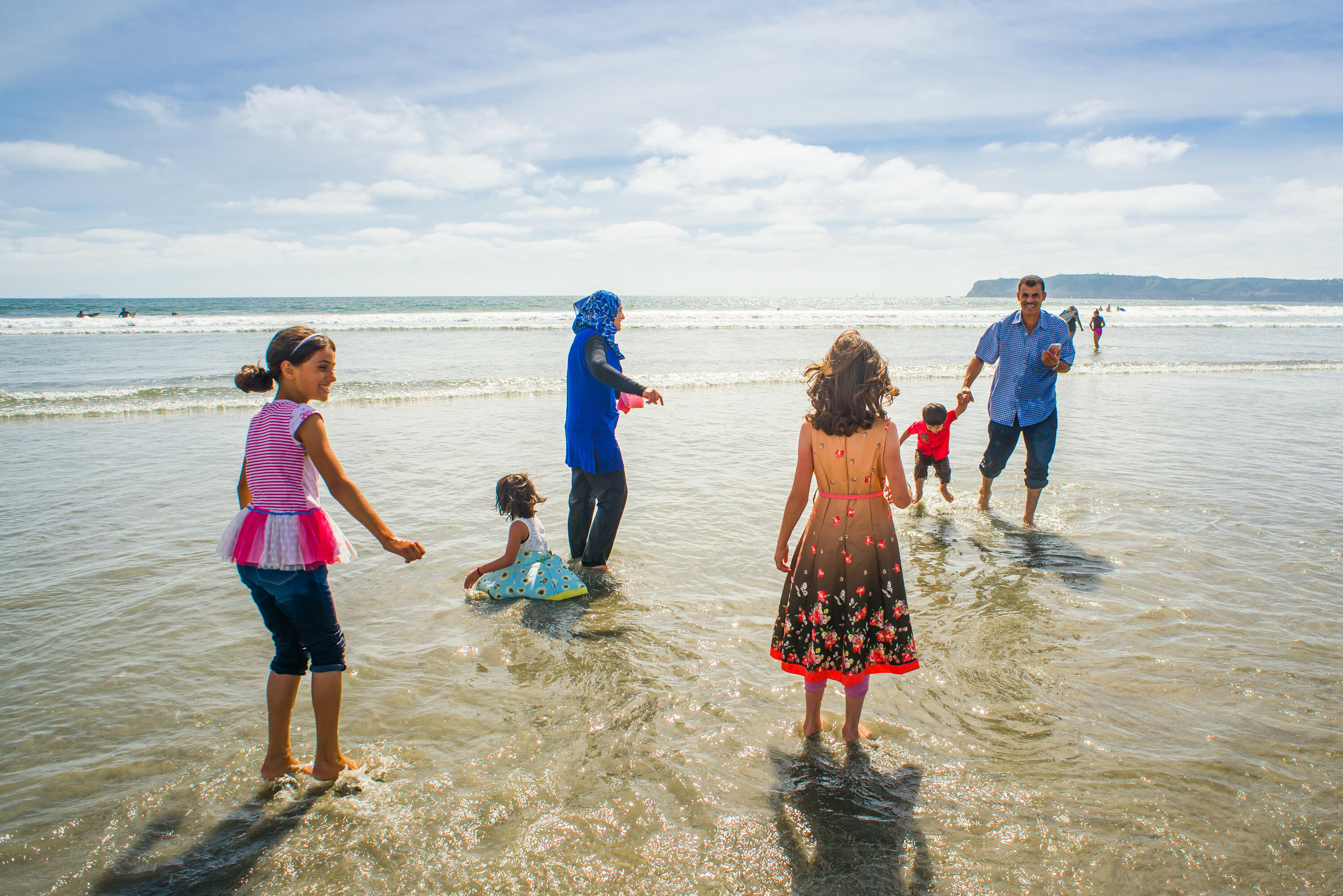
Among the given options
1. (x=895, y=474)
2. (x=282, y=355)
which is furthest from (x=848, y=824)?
(x=282, y=355)

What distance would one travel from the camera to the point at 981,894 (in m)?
2.34

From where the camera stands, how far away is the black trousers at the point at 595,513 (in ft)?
17.2

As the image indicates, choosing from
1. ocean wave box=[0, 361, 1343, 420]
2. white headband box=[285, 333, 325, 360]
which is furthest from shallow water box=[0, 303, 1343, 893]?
ocean wave box=[0, 361, 1343, 420]

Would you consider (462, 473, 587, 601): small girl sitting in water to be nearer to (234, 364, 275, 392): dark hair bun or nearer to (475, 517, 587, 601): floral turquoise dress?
(475, 517, 587, 601): floral turquoise dress

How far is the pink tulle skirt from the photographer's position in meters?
2.75

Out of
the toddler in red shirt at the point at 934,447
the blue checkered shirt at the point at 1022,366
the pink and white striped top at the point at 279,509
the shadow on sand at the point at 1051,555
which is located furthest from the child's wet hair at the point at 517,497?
the blue checkered shirt at the point at 1022,366

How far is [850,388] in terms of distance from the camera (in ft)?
9.72

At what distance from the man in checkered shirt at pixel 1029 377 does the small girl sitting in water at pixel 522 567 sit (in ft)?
12.2

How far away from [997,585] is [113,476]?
9.16 meters

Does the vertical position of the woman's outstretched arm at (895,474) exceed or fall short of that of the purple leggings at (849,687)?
it exceeds it

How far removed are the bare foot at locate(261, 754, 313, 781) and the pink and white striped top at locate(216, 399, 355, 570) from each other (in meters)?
0.86

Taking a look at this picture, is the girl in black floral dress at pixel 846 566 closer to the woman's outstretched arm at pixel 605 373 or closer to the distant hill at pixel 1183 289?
the woman's outstretched arm at pixel 605 373

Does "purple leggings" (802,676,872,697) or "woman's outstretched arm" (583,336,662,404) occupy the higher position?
"woman's outstretched arm" (583,336,662,404)

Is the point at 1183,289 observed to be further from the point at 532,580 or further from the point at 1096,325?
the point at 532,580
